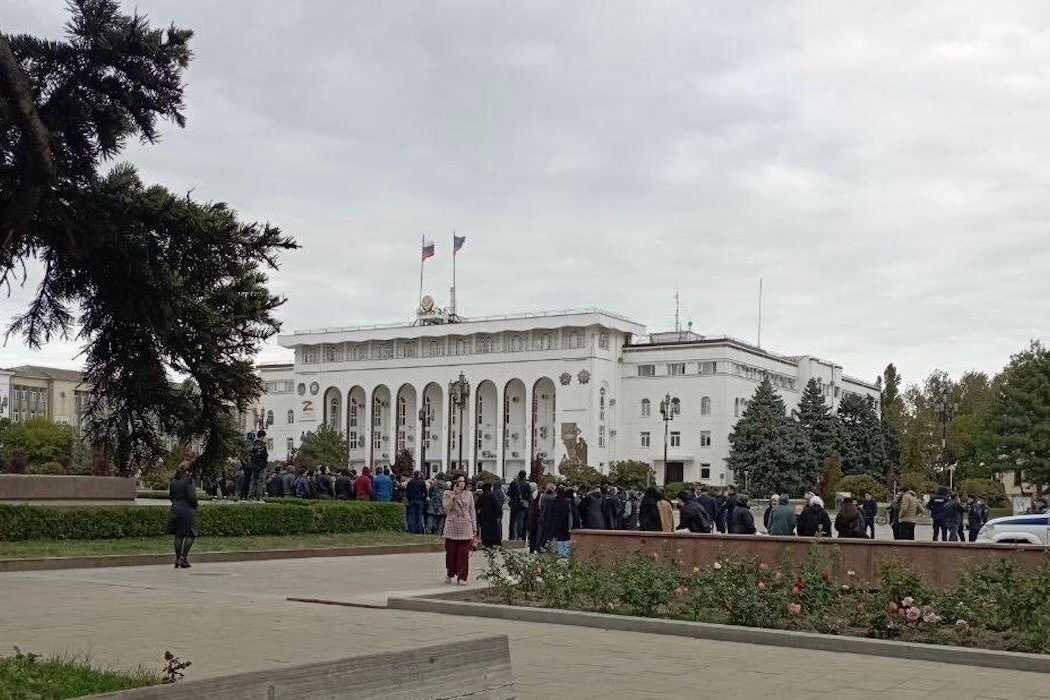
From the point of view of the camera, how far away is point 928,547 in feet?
44.8

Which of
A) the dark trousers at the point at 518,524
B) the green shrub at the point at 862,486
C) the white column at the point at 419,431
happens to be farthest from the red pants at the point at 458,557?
the white column at the point at 419,431

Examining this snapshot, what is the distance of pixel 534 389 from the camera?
98.0 m

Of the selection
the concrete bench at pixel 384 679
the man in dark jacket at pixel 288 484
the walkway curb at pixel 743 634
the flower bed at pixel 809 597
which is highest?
the man in dark jacket at pixel 288 484

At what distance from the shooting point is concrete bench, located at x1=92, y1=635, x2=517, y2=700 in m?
4.39

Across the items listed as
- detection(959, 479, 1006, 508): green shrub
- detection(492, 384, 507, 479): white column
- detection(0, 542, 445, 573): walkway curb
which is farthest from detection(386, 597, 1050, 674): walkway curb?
detection(492, 384, 507, 479): white column

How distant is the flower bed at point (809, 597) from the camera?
1096cm

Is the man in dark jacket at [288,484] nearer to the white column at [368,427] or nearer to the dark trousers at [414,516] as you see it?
the dark trousers at [414,516]

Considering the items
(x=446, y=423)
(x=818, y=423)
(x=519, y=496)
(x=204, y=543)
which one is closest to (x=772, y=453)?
(x=818, y=423)

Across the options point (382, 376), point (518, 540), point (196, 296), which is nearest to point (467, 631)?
point (196, 296)

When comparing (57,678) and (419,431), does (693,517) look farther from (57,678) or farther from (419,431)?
(419,431)

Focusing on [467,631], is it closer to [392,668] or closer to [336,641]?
[336,641]

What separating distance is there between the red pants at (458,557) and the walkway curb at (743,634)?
2801 mm

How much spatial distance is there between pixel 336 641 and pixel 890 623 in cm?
495

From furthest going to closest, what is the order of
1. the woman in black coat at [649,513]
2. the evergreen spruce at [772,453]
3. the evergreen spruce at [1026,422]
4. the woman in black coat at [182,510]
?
the evergreen spruce at [772,453]
the evergreen spruce at [1026,422]
the woman in black coat at [649,513]
the woman in black coat at [182,510]
